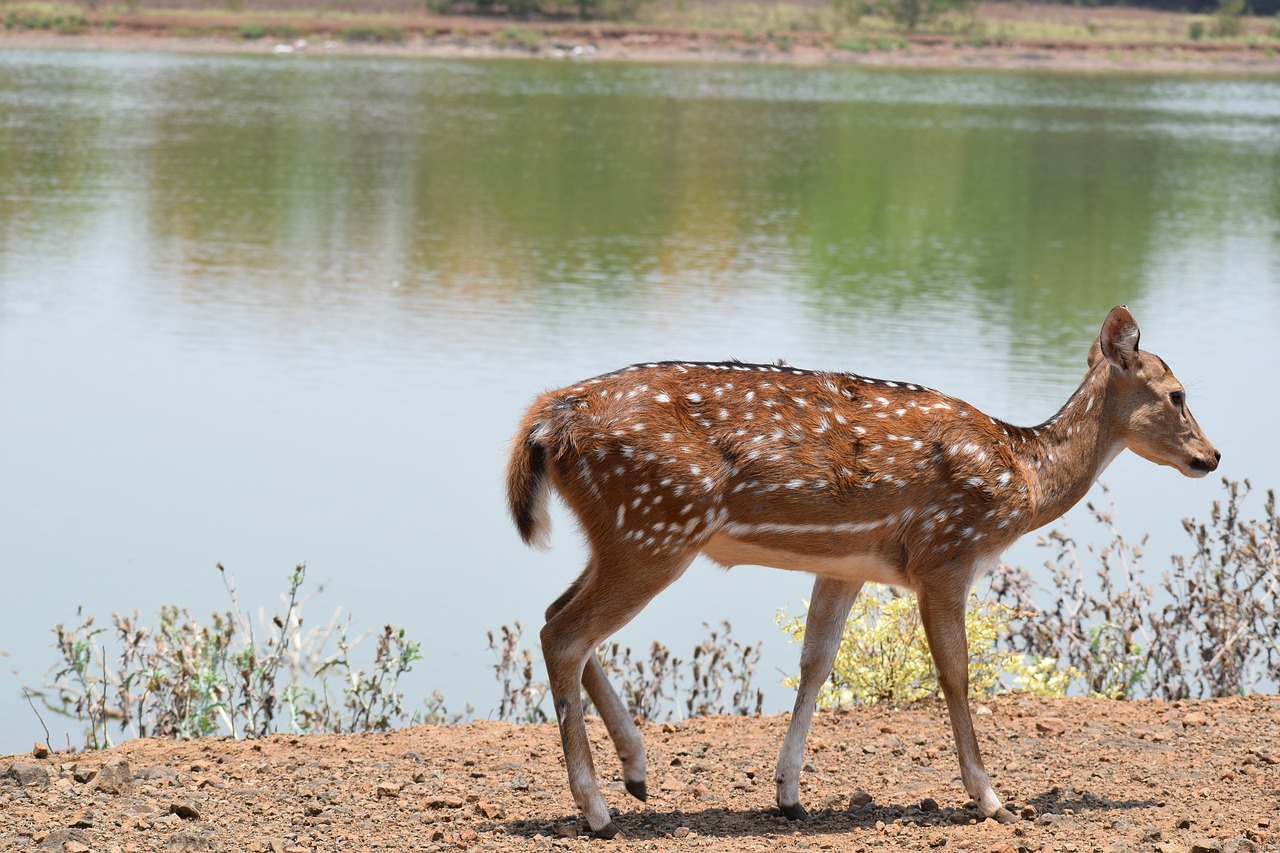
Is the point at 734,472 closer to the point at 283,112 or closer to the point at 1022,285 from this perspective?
the point at 1022,285

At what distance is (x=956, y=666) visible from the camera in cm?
608

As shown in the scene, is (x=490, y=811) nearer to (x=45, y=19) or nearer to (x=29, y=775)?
(x=29, y=775)

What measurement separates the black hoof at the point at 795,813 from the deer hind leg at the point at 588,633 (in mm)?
642

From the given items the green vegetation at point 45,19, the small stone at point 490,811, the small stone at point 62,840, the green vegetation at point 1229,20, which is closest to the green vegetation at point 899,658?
the small stone at point 490,811

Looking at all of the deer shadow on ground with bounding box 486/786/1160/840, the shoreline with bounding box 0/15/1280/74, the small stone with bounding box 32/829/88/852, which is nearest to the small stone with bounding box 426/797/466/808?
the deer shadow on ground with bounding box 486/786/1160/840

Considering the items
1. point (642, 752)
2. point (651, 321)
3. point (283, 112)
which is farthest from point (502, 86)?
→ point (642, 752)

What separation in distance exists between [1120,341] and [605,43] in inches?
2838

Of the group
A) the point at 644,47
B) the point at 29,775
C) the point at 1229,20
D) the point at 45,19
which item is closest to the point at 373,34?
the point at 644,47

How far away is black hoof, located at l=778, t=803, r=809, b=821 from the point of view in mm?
6039

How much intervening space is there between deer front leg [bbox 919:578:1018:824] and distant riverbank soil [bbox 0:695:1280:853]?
10 cm

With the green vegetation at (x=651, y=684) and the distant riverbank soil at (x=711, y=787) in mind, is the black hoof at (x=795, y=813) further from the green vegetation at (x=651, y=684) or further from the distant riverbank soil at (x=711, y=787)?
the green vegetation at (x=651, y=684)

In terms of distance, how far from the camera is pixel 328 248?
2125cm

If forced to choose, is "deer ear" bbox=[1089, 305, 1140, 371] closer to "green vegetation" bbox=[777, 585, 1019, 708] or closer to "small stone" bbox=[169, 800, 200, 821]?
"green vegetation" bbox=[777, 585, 1019, 708]

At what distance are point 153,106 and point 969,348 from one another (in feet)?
97.5
